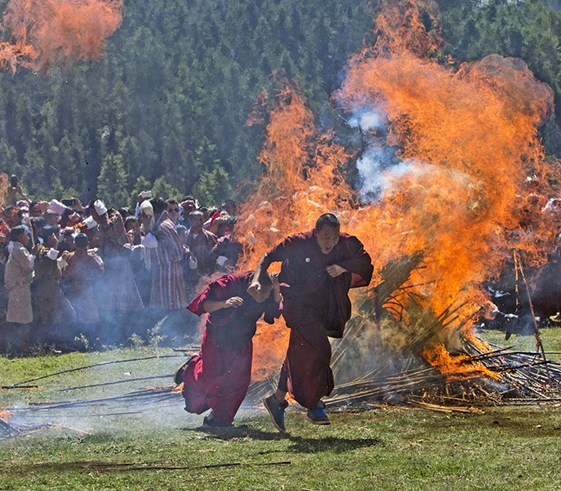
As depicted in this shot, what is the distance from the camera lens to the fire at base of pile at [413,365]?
9.77 meters

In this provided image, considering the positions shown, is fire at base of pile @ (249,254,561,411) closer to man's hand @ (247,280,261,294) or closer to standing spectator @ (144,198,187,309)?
man's hand @ (247,280,261,294)

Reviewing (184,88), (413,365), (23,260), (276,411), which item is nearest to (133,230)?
(23,260)

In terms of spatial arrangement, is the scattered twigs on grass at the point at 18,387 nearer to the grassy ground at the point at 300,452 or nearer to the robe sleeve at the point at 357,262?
the grassy ground at the point at 300,452

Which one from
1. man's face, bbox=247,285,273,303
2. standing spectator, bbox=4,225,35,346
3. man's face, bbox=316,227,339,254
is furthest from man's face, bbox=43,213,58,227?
man's face, bbox=316,227,339,254

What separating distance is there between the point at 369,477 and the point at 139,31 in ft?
97.4

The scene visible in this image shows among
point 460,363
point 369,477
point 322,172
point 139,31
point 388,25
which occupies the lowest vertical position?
point 369,477

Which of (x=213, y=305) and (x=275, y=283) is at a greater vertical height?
(x=275, y=283)

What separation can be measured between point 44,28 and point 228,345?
7769 millimetres

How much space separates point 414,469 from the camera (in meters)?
6.59

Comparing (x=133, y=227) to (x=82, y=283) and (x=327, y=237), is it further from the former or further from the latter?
(x=327, y=237)

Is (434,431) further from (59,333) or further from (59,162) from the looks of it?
(59,162)

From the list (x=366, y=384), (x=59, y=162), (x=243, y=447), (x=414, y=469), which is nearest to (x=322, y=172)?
(x=366, y=384)

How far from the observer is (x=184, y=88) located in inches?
1350

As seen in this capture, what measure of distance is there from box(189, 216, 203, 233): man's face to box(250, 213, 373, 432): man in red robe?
6.83 metres
